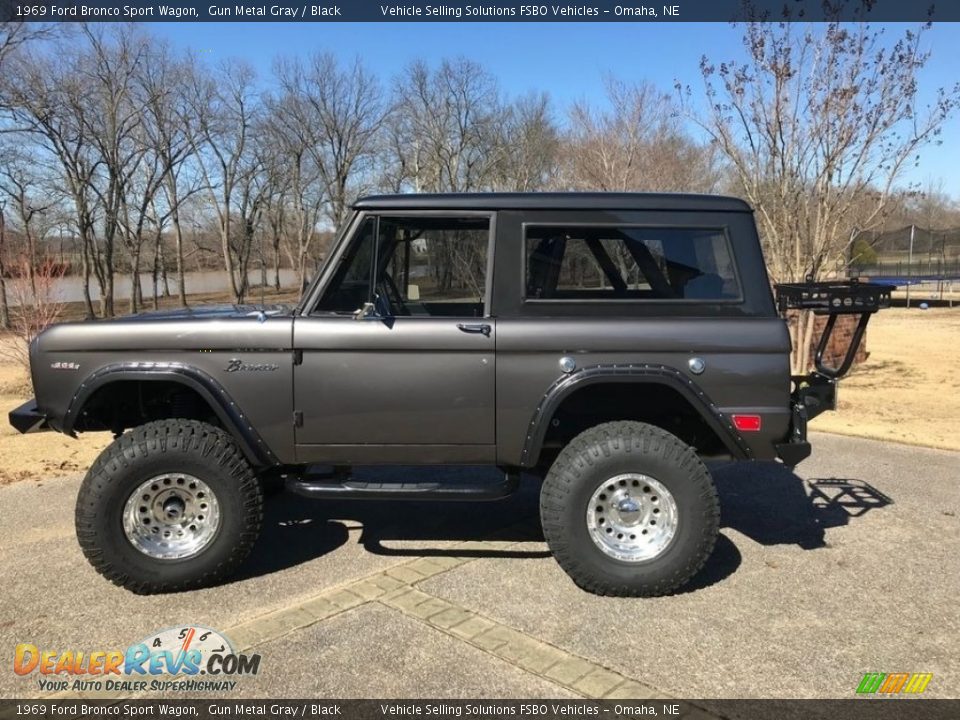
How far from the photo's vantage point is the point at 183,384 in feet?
12.8

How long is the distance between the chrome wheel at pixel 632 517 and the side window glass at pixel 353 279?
1.64 metres

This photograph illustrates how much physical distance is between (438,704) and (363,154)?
36939mm

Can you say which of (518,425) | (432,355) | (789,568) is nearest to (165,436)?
(432,355)

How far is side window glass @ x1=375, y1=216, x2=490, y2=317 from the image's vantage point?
4.03m

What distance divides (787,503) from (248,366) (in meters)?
3.81

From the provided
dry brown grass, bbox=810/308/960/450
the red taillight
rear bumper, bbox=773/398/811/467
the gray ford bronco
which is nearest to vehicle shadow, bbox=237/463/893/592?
the gray ford bronco

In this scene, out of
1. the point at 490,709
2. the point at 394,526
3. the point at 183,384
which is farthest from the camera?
the point at 394,526

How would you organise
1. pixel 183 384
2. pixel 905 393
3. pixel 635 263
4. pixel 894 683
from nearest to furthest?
pixel 894 683
pixel 183 384
pixel 635 263
pixel 905 393

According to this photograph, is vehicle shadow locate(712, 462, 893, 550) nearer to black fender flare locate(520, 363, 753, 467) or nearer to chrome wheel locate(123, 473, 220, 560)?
black fender flare locate(520, 363, 753, 467)

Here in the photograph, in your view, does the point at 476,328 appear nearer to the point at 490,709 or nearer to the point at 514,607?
the point at 514,607

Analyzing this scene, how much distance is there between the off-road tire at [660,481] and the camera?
370 cm

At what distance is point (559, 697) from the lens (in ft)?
9.41

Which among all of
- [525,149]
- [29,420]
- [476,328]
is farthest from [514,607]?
[525,149]

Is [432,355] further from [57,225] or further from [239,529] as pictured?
[57,225]
